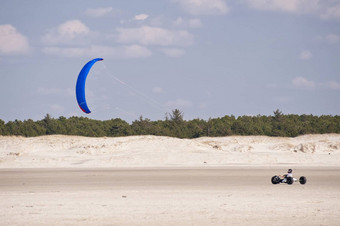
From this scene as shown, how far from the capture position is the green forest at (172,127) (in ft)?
167

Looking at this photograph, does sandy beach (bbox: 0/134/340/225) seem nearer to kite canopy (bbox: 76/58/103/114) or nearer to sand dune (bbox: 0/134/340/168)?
sand dune (bbox: 0/134/340/168)

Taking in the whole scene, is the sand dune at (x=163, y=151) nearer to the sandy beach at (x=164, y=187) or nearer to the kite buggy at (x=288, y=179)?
the sandy beach at (x=164, y=187)

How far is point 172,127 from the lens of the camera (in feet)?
174

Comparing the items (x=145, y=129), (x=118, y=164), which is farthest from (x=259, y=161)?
(x=145, y=129)

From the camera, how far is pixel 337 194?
1888 cm

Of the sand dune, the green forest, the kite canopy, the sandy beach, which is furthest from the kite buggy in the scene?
the green forest

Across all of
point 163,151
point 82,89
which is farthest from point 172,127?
point 82,89

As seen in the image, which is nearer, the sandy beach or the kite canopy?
the sandy beach

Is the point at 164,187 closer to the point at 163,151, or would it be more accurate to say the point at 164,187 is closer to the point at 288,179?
the point at 288,179

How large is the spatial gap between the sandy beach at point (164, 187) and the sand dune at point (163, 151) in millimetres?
63

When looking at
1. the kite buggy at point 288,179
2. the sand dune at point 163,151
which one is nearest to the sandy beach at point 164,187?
the sand dune at point 163,151

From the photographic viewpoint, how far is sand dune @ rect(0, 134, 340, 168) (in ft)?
120

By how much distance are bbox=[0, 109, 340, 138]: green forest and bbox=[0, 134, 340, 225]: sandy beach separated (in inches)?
274

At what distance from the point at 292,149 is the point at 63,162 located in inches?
634
